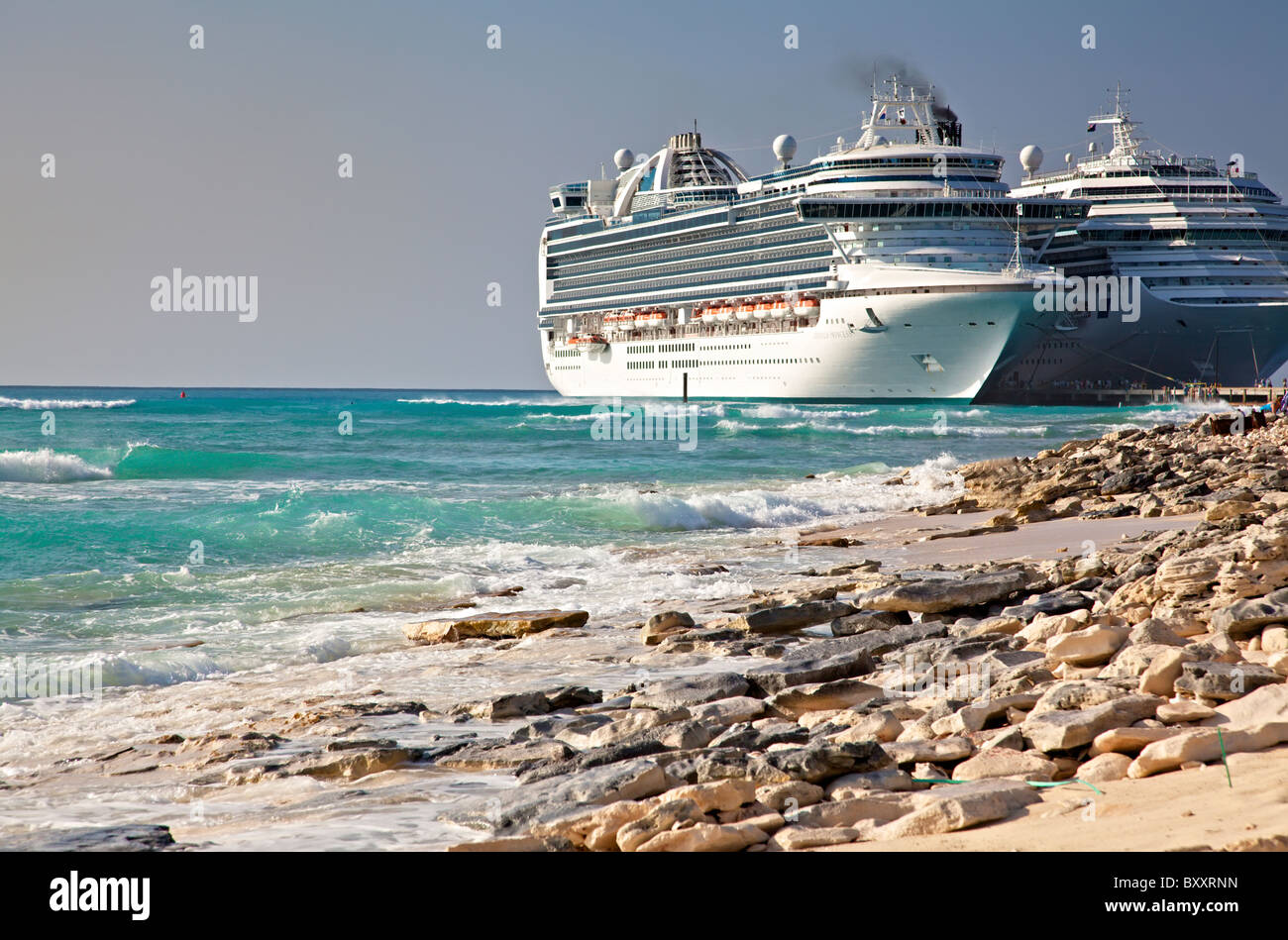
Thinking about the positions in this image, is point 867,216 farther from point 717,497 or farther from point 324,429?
point 717,497

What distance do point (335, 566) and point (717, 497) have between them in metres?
9.65

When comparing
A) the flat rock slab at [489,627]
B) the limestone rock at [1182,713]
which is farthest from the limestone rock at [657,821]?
the flat rock slab at [489,627]

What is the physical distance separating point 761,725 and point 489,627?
15.1 feet

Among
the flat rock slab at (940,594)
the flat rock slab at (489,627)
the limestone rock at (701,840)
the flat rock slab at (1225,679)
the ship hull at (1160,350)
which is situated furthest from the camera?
the ship hull at (1160,350)

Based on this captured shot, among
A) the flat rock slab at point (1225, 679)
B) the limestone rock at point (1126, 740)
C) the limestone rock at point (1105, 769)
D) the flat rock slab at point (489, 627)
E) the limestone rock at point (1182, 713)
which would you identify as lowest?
the flat rock slab at point (489, 627)

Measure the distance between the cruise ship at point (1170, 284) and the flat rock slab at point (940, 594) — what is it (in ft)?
192

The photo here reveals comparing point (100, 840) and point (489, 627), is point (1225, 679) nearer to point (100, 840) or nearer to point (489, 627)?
point (100, 840)

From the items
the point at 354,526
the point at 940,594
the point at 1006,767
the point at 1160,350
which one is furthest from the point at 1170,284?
the point at 1006,767

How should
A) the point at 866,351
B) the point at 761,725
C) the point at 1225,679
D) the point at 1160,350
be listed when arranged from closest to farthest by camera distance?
the point at 1225,679, the point at 761,725, the point at 866,351, the point at 1160,350

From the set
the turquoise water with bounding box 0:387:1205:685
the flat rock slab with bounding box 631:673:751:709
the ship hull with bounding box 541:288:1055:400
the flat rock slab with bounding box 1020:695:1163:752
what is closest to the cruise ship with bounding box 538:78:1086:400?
the ship hull with bounding box 541:288:1055:400

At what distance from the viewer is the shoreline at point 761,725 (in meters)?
4.54

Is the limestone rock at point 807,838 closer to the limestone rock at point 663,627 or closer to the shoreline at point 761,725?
the shoreline at point 761,725

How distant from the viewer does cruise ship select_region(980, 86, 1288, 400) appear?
7231 cm

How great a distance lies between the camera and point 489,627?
1048 centimetres
